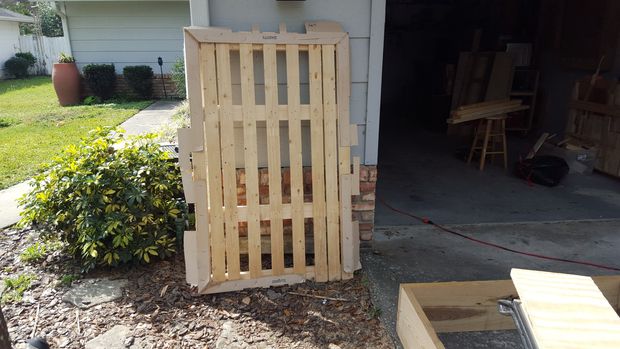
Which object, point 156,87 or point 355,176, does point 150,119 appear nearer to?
point 156,87

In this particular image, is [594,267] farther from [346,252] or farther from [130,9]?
[130,9]

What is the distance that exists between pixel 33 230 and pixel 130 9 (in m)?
9.18

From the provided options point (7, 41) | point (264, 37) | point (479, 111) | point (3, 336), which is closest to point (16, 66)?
point (7, 41)

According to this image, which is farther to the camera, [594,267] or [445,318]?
[594,267]

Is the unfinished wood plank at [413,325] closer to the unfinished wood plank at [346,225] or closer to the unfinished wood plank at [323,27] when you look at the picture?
the unfinished wood plank at [346,225]

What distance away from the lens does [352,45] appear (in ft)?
10.1

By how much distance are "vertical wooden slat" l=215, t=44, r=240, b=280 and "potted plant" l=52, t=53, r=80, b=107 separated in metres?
9.62

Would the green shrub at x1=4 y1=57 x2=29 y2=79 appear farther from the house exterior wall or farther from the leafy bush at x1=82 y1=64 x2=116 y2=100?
the leafy bush at x1=82 y1=64 x2=116 y2=100

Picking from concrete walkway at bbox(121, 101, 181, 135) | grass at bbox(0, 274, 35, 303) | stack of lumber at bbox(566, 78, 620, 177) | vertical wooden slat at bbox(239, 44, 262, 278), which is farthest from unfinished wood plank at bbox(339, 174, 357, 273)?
concrete walkway at bbox(121, 101, 181, 135)

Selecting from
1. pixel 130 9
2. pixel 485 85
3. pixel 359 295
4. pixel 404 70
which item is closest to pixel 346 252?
pixel 359 295

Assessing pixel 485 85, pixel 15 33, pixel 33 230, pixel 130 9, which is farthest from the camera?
pixel 15 33

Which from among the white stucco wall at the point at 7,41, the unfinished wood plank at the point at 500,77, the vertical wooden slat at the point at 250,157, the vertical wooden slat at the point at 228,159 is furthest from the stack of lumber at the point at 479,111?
the white stucco wall at the point at 7,41

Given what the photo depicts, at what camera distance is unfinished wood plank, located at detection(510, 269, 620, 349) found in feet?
3.67

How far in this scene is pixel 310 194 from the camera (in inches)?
128
